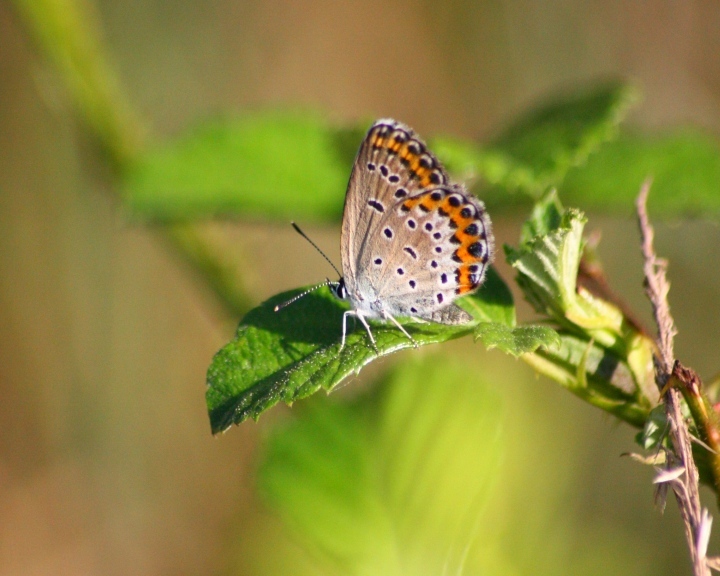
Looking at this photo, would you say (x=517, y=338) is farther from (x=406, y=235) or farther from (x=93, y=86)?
(x=93, y=86)

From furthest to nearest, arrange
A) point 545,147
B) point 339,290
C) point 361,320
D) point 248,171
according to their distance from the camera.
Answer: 1. point 248,171
2. point 545,147
3. point 339,290
4. point 361,320

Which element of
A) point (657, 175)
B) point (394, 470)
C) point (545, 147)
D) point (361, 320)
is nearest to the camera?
point (361, 320)

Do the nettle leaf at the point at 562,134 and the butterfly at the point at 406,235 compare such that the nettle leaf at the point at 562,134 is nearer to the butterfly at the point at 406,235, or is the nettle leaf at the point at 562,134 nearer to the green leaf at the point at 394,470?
the butterfly at the point at 406,235

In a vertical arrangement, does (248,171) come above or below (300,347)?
above

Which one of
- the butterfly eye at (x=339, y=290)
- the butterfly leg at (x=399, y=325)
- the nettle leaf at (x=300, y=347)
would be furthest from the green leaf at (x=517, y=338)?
the butterfly eye at (x=339, y=290)

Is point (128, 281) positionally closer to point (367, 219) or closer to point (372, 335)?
point (367, 219)

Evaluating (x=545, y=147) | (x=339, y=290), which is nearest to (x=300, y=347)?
(x=339, y=290)
